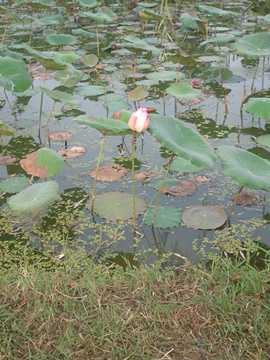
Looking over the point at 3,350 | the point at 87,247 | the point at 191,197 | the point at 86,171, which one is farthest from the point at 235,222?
the point at 3,350

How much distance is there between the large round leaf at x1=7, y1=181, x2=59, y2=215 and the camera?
1836 millimetres

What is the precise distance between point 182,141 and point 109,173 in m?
0.65

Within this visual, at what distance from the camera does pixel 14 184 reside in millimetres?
2262

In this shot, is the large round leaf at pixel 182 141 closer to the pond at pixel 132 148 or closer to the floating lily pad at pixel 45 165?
the pond at pixel 132 148

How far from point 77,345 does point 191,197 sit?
955mm

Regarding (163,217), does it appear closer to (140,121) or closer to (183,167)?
(183,167)

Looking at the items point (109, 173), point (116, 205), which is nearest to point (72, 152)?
point (109, 173)

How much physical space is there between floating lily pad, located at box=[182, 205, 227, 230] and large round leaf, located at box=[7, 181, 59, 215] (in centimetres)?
52

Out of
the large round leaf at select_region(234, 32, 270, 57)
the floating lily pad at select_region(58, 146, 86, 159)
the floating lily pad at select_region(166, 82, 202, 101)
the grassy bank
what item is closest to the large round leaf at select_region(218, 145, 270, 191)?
the grassy bank

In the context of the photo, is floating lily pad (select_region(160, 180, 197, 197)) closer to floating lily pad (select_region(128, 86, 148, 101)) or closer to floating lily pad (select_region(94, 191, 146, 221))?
floating lily pad (select_region(94, 191, 146, 221))

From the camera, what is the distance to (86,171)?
2.45 m

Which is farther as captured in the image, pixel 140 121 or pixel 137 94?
pixel 137 94

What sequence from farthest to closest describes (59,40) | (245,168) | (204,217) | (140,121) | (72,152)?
(59,40) → (72,152) → (204,217) → (245,168) → (140,121)

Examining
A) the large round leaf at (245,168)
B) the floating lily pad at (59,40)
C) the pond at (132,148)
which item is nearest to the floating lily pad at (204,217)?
the pond at (132,148)
